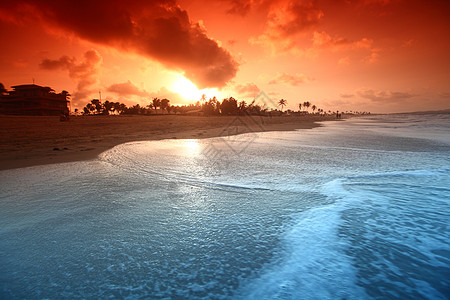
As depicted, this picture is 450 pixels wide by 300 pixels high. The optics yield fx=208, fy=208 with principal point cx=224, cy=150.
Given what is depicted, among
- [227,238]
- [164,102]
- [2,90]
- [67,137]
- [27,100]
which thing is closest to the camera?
[227,238]

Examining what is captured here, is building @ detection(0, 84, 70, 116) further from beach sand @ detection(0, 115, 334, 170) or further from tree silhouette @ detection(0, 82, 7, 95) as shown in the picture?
beach sand @ detection(0, 115, 334, 170)

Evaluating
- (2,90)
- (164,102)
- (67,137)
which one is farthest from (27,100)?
(164,102)

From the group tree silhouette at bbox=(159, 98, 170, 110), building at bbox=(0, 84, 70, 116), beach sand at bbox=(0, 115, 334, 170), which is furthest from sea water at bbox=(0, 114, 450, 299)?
tree silhouette at bbox=(159, 98, 170, 110)

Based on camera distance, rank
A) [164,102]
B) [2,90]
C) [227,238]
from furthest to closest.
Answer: [164,102] < [2,90] < [227,238]

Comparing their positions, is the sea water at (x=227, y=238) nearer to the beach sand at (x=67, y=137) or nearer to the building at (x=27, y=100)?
the beach sand at (x=67, y=137)

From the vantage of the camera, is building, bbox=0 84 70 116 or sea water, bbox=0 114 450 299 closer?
sea water, bbox=0 114 450 299

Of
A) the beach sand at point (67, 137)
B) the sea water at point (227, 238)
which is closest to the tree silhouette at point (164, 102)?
the beach sand at point (67, 137)

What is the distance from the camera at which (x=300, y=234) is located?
2312mm

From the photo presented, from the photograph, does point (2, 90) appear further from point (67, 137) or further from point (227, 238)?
point (227, 238)

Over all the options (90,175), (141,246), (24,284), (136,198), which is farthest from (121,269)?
(90,175)

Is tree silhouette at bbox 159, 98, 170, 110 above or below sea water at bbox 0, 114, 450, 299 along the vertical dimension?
above

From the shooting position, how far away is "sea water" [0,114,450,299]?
5.24ft

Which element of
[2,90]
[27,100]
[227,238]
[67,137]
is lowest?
[227,238]

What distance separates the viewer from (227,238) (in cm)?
222
